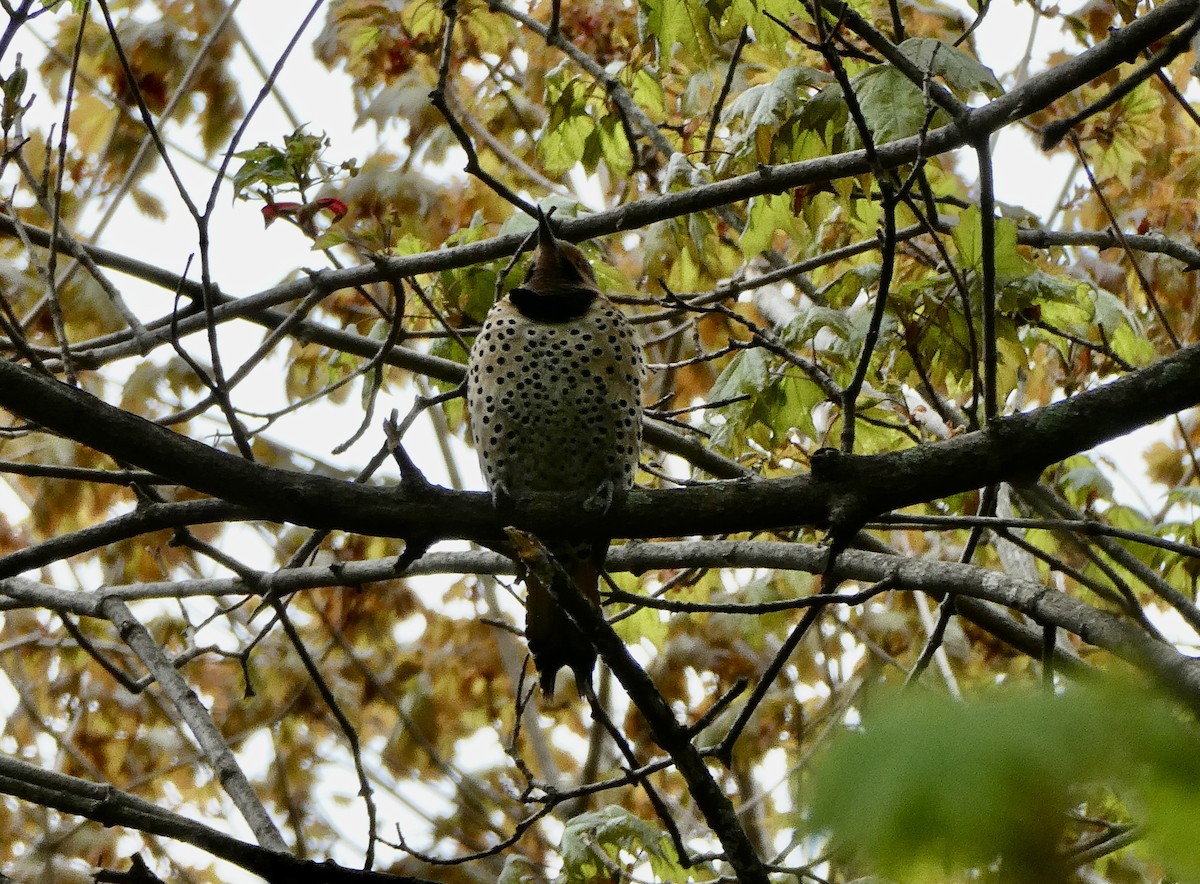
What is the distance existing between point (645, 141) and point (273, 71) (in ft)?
10.6

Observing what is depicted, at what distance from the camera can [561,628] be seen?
15.9 ft

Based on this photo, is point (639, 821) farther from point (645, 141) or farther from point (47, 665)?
point (47, 665)

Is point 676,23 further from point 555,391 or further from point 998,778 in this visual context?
point 998,778

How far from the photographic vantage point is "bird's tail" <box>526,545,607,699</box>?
15.6 feet

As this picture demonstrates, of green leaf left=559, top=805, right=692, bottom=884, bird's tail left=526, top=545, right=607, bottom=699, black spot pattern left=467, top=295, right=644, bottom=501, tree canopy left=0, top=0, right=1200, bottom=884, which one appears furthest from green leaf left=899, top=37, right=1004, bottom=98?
green leaf left=559, top=805, right=692, bottom=884

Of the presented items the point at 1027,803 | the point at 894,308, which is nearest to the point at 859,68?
the point at 894,308

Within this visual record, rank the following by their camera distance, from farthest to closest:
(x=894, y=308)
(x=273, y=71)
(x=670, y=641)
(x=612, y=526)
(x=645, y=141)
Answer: (x=670, y=641) → (x=645, y=141) → (x=894, y=308) → (x=273, y=71) → (x=612, y=526)

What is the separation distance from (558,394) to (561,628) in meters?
1.02

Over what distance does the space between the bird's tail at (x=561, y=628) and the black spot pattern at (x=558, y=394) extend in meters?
0.59

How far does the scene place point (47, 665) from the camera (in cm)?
995

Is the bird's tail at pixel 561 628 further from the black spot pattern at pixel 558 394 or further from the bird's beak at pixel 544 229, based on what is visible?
the bird's beak at pixel 544 229

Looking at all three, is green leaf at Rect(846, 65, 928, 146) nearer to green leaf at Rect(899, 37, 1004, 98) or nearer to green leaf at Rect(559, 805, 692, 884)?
green leaf at Rect(899, 37, 1004, 98)

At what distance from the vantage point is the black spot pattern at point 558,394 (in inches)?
206

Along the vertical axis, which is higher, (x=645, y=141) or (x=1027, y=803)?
(x=645, y=141)
